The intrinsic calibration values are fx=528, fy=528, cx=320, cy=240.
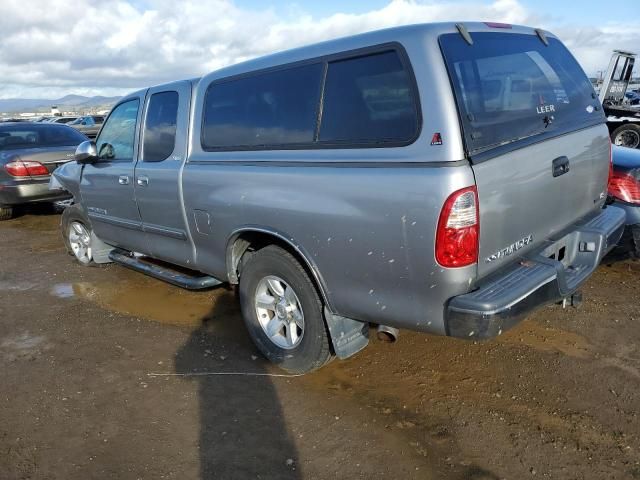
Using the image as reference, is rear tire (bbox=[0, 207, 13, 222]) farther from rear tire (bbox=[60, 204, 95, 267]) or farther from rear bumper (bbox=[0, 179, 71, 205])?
rear tire (bbox=[60, 204, 95, 267])

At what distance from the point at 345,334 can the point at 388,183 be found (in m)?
1.09

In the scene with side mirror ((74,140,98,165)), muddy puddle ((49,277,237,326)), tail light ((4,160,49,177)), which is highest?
side mirror ((74,140,98,165))

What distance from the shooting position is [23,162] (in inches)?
334

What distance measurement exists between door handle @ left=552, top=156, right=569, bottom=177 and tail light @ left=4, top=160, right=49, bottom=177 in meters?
8.11

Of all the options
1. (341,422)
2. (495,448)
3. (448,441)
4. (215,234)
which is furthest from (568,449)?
(215,234)

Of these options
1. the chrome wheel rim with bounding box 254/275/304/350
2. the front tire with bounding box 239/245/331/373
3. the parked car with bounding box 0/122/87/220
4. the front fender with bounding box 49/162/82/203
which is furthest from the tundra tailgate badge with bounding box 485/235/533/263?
the parked car with bounding box 0/122/87/220

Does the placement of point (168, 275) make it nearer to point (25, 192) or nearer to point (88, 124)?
point (25, 192)

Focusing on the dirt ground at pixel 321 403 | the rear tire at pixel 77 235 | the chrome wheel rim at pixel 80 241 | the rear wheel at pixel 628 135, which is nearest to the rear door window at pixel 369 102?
the dirt ground at pixel 321 403

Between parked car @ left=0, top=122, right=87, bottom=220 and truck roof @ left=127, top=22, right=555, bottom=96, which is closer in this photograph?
truck roof @ left=127, top=22, right=555, bottom=96

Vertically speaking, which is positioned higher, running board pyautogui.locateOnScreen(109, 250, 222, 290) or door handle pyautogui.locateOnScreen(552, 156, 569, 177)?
door handle pyautogui.locateOnScreen(552, 156, 569, 177)

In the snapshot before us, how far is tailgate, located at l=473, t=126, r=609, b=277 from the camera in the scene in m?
2.60

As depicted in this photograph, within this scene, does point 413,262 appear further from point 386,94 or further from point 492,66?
point 492,66

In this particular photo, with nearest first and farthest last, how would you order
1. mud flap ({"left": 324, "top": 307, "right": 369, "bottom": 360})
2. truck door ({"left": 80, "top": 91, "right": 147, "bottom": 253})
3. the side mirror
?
1. mud flap ({"left": 324, "top": 307, "right": 369, "bottom": 360})
2. truck door ({"left": 80, "top": 91, "right": 147, "bottom": 253})
3. the side mirror

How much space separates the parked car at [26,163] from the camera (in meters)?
8.48
